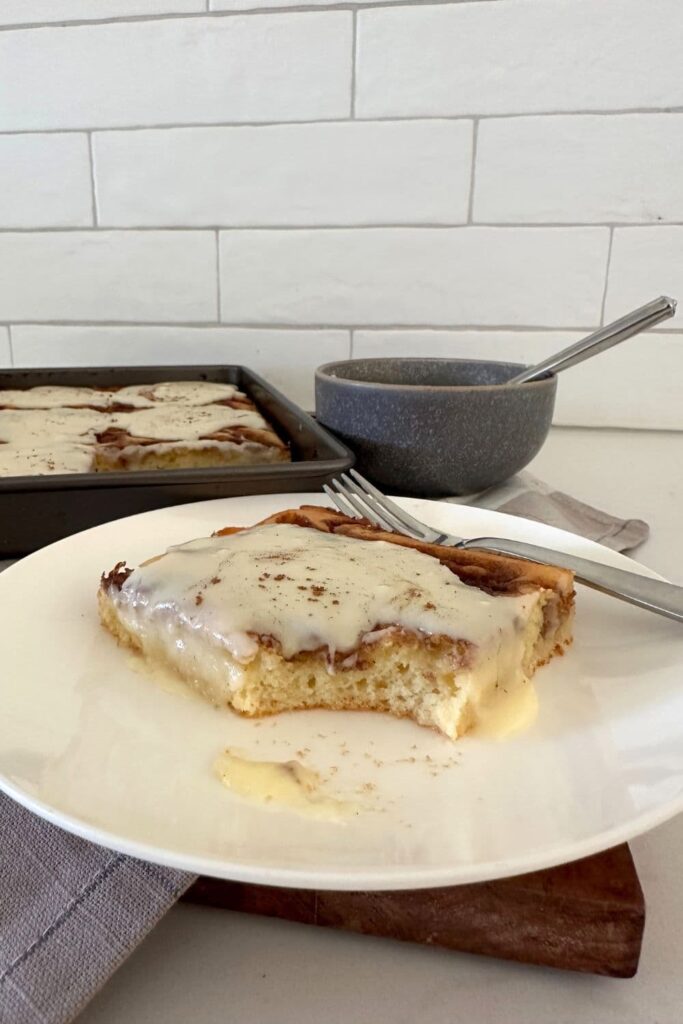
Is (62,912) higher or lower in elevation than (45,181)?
lower

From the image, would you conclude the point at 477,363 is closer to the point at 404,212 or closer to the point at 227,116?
the point at 404,212

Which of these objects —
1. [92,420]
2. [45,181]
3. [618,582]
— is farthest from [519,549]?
[45,181]

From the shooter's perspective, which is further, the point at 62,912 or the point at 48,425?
the point at 48,425

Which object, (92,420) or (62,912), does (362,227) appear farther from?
(62,912)

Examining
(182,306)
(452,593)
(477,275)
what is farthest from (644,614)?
(182,306)

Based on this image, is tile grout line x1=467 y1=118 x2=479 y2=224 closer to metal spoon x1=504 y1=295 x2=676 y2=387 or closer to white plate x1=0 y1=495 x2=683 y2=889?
metal spoon x1=504 y1=295 x2=676 y2=387

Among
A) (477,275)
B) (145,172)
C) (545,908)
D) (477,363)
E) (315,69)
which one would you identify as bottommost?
(545,908)
